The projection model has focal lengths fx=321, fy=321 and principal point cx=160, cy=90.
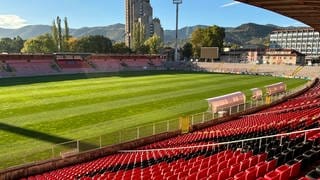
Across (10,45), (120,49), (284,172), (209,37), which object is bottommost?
(284,172)

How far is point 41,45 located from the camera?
10462 centimetres

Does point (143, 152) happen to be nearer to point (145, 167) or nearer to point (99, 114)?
point (145, 167)

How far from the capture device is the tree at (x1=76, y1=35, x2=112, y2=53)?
10688 centimetres

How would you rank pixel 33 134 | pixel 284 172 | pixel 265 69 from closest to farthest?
1. pixel 284 172
2. pixel 33 134
3. pixel 265 69

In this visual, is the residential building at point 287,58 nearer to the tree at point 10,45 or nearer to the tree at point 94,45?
the tree at point 94,45

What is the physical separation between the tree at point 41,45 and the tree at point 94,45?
9.72 m

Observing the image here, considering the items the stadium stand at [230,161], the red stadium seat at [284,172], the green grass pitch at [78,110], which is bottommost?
the green grass pitch at [78,110]

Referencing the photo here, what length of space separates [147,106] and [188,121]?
10931 millimetres

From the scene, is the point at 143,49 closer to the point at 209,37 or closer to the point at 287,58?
the point at 209,37

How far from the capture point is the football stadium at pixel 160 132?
26.8ft

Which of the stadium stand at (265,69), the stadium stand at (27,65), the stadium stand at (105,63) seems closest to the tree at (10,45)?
the stadium stand at (105,63)

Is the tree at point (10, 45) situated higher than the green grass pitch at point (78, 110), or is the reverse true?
the tree at point (10, 45)

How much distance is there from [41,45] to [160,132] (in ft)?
315

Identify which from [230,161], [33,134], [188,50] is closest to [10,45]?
[188,50]
